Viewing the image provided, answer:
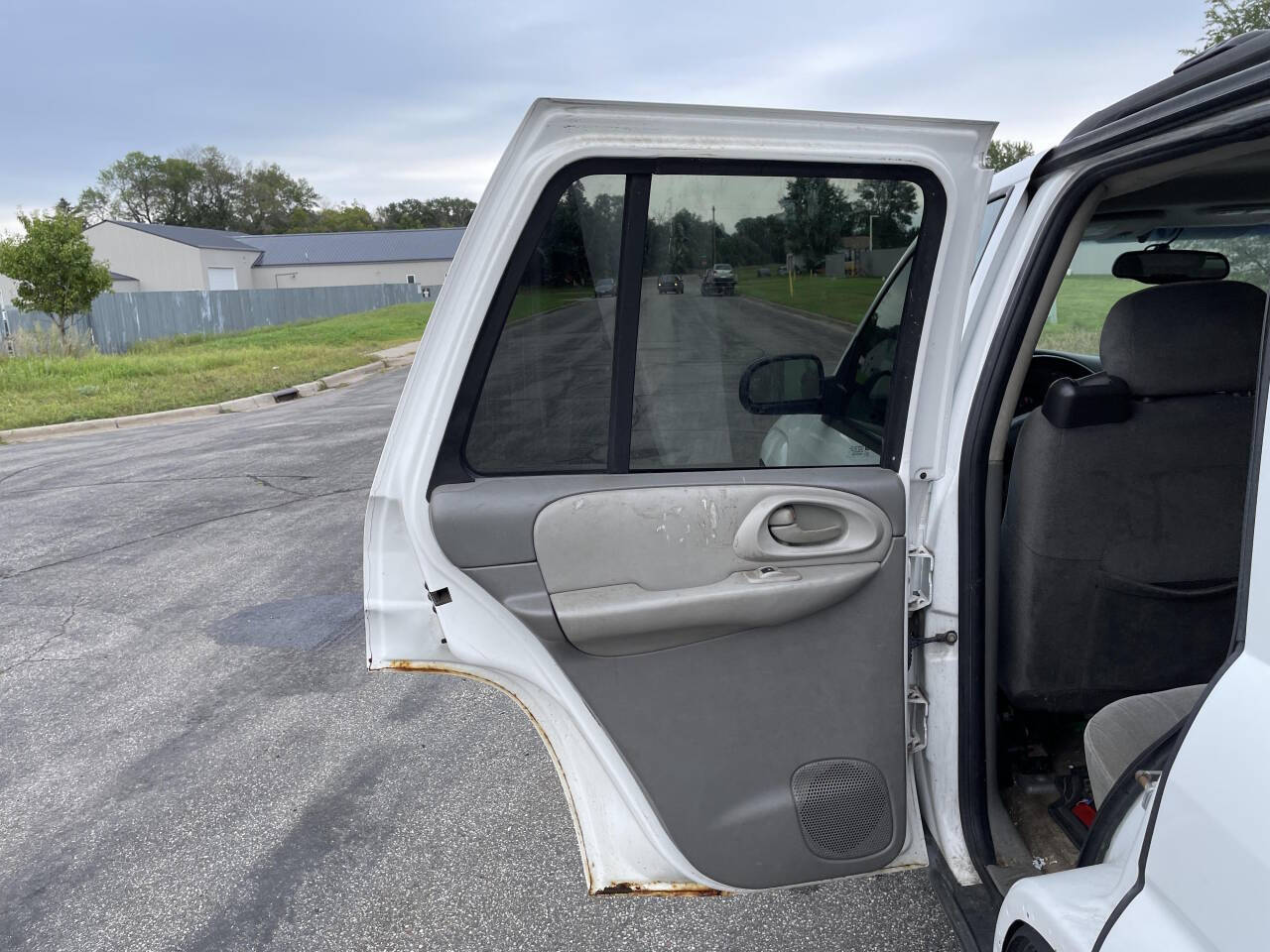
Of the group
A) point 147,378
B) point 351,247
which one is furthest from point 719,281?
point 351,247

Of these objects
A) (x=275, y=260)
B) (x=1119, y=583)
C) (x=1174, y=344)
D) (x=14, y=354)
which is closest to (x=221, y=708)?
(x=1119, y=583)

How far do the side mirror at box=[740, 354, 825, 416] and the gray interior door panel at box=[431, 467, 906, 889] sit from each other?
0.50 feet

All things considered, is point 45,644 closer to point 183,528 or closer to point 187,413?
point 183,528

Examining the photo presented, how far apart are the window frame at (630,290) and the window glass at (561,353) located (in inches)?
0.6

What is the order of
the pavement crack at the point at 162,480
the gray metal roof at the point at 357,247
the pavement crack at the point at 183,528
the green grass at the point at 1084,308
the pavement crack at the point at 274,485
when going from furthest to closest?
the gray metal roof at the point at 357,247
the pavement crack at the point at 162,480
the pavement crack at the point at 274,485
the pavement crack at the point at 183,528
the green grass at the point at 1084,308

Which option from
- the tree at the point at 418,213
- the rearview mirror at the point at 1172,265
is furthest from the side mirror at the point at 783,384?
the tree at the point at 418,213

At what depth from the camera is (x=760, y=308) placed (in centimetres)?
192

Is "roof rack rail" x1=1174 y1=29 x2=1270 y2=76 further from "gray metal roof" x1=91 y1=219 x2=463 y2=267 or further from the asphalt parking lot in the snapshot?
"gray metal roof" x1=91 y1=219 x2=463 y2=267

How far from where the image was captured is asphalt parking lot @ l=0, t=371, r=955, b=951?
2672 millimetres

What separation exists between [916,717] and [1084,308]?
1953mm

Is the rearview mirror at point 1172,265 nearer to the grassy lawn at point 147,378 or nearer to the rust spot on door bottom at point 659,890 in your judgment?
the rust spot on door bottom at point 659,890

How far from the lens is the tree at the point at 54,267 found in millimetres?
26812

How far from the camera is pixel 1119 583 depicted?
227 centimetres

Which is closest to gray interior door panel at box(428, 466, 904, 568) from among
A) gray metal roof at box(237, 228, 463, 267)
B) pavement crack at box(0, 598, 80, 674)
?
pavement crack at box(0, 598, 80, 674)
